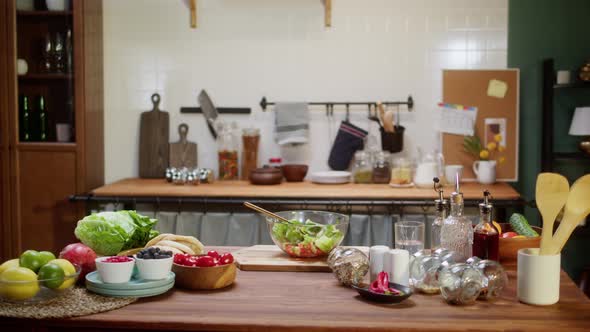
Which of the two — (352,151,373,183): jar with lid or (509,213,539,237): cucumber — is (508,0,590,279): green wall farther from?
(509,213,539,237): cucumber

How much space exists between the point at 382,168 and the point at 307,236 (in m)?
2.02

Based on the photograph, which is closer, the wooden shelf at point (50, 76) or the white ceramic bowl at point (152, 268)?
the white ceramic bowl at point (152, 268)

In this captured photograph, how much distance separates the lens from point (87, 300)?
1932 mm

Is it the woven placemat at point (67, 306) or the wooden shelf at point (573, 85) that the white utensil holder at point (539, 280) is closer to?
the woven placemat at point (67, 306)

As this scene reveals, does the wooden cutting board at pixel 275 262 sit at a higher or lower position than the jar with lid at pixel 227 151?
lower

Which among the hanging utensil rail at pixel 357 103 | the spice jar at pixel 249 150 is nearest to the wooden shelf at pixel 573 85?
the hanging utensil rail at pixel 357 103

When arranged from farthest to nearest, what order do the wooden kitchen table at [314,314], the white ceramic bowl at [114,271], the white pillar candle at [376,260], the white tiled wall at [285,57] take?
the white tiled wall at [285,57], the white pillar candle at [376,260], the white ceramic bowl at [114,271], the wooden kitchen table at [314,314]

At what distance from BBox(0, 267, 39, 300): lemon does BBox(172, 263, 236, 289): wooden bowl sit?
424 mm

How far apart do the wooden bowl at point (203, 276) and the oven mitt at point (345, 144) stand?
249 cm

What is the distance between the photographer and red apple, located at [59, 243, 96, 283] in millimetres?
2113

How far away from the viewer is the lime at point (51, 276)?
187 centimetres

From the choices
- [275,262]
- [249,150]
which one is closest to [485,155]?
[249,150]

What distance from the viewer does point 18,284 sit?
1842mm

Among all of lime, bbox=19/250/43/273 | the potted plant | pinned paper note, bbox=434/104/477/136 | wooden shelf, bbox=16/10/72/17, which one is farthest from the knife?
lime, bbox=19/250/43/273
